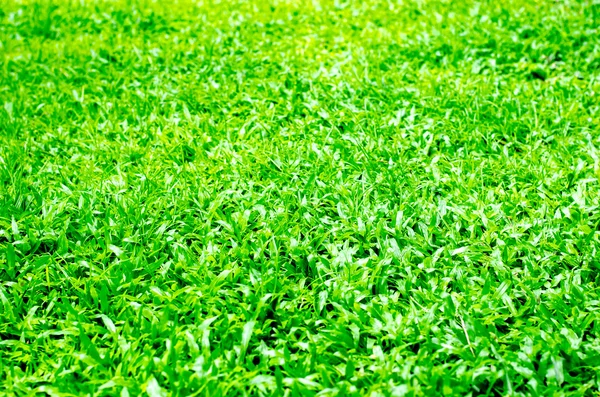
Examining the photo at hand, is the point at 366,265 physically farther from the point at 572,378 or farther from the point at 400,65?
the point at 400,65

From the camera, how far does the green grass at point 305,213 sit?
2.31m

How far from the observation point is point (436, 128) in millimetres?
3906

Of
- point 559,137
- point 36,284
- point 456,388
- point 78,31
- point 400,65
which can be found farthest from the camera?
point 78,31

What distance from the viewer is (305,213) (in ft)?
10.2

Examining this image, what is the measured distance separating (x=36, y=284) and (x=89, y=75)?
2.54 m

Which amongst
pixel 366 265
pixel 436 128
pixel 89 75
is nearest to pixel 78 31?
pixel 89 75

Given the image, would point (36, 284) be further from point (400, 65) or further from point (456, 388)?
point (400, 65)

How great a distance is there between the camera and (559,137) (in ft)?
12.4

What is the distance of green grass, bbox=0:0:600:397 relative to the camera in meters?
2.31

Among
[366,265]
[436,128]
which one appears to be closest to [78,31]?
[436,128]

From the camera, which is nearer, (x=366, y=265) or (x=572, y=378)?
(x=572, y=378)

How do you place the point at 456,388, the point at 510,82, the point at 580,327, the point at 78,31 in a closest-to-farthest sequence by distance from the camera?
the point at 456,388, the point at 580,327, the point at 510,82, the point at 78,31

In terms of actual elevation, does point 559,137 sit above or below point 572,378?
above

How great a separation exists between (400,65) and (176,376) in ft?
10.8
